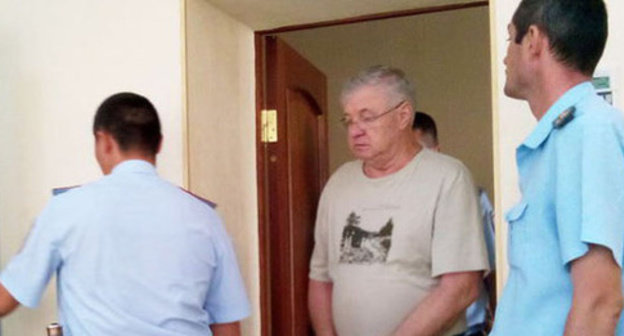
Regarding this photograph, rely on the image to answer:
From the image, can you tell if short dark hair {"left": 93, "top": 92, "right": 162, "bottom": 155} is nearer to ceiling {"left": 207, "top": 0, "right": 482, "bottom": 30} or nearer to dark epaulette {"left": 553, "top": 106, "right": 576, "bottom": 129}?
ceiling {"left": 207, "top": 0, "right": 482, "bottom": 30}

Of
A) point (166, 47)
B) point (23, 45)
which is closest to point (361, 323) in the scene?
point (166, 47)

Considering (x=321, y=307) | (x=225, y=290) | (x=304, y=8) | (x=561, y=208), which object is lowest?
(x=321, y=307)

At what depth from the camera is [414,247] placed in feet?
5.89

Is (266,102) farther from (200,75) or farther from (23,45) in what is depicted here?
(23,45)

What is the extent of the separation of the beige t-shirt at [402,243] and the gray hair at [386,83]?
0.19m

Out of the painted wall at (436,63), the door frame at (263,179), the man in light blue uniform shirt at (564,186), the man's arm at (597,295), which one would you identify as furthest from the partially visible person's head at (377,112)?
the painted wall at (436,63)

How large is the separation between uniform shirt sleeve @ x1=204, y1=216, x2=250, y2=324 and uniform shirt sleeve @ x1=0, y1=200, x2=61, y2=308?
13.6 inches

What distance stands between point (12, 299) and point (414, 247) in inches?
39.3

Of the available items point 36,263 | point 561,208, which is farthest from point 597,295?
point 36,263

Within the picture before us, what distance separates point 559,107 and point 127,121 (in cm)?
90

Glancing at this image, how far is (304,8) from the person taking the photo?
2018 millimetres

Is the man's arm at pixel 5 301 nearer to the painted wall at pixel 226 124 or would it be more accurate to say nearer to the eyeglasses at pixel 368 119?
the painted wall at pixel 226 124

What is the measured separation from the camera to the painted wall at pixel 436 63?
11.2 feet

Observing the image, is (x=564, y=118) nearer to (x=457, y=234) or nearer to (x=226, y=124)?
(x=457, y=234)
